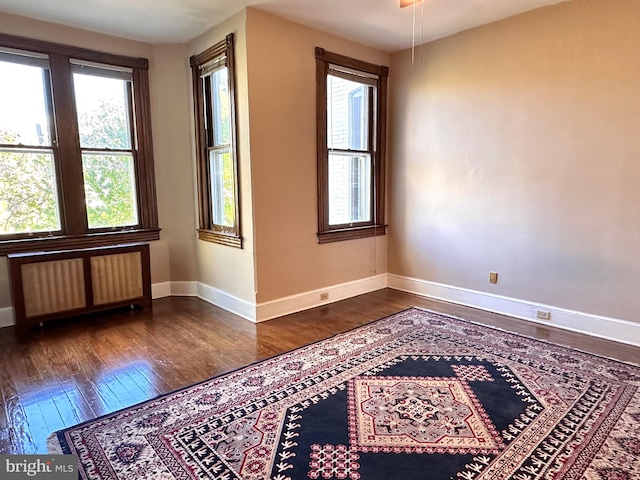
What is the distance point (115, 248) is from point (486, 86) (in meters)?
3.99

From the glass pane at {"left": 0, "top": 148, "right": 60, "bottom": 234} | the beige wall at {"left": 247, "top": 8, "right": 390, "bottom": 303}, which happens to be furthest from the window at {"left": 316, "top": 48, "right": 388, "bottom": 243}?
the glass pane at {"left": 0, "top": 148, "right": 60, "bottom": 234}

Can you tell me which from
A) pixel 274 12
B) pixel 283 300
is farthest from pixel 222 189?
pixel 274 12

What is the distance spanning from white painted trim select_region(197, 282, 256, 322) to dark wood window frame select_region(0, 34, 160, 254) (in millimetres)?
886

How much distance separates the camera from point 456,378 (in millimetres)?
2559

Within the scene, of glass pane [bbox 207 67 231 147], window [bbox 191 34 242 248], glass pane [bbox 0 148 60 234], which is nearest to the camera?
glass pane [bbox 0 148 60 234]

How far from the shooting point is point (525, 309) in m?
3.72

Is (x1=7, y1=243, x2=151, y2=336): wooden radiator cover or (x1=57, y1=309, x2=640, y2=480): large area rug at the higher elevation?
(x1=7, y1=243, x2=151, y2=336): wooden radiator cover

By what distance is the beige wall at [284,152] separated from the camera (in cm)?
353

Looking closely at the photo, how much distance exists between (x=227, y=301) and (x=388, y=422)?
2.39 m

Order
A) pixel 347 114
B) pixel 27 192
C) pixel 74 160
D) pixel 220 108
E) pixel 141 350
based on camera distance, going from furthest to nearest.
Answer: pixel 347 114
pixel 220 108
pixel 74 160
pixel 27 192
pixel 141 350

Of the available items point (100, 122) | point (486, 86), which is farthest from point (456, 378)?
point (100, 122)

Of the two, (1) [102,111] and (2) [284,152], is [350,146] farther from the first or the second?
(1) [102,111]

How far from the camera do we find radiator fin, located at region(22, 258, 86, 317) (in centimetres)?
349

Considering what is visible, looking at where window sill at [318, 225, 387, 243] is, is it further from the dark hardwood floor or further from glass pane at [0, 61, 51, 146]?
glass pane at [0, 61, 51, 146]
